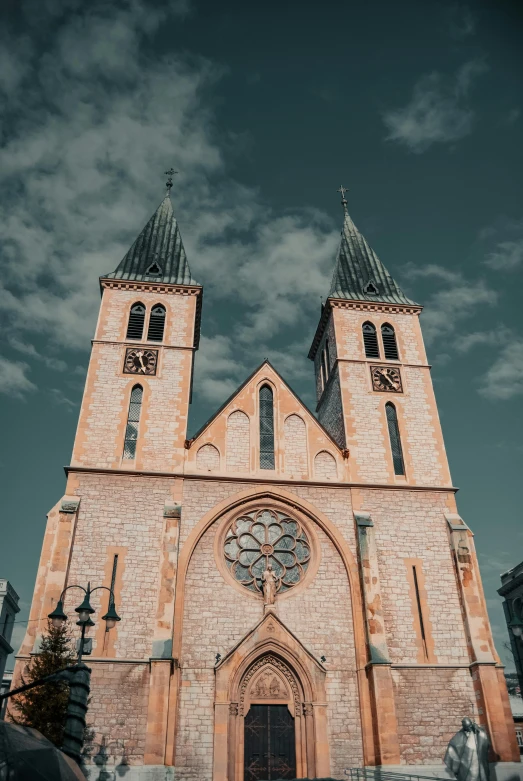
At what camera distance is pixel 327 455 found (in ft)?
69.6

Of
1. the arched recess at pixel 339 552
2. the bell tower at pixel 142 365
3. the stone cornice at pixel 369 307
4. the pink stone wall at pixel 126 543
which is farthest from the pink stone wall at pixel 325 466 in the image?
the stone cornice at pixel 369 307

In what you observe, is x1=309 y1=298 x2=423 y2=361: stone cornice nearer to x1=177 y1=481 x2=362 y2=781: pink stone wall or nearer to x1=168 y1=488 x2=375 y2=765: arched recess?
x1=168 y1=488 x2=375 y2=765: arched recess

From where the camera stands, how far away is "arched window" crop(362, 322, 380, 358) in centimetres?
2480

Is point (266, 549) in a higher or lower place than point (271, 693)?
higher

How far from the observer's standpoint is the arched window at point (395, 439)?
21.6 m

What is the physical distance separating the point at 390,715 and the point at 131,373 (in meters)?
14.3

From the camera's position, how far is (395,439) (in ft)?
73.4

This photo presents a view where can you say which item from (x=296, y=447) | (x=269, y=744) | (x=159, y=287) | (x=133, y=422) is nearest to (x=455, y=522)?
(x=296, y=447)

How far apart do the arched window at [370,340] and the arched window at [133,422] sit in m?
9.61

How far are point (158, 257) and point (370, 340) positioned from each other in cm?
1034

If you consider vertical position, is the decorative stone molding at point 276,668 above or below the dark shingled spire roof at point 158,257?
below

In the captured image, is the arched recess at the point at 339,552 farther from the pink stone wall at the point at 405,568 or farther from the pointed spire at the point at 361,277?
the pointed spire at the point at 361,277

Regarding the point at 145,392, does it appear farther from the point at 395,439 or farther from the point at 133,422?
the point at 395,439

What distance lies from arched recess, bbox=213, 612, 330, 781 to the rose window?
1.58m
